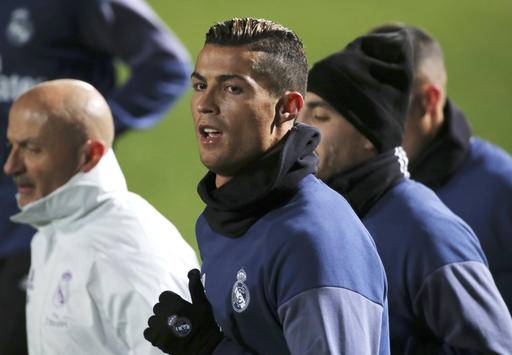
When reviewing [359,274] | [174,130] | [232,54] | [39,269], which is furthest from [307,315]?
[174,130]

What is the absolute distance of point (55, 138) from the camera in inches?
209

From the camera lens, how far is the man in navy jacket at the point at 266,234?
3764 millimetres

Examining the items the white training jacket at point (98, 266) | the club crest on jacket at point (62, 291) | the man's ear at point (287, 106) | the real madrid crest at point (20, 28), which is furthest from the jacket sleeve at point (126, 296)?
the real madrid crest at point (20, 28)

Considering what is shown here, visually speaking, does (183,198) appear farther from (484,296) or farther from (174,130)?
(484,296)

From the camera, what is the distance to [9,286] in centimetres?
671

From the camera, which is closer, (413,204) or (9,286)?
(413,204)

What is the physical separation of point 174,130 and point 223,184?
335 inches

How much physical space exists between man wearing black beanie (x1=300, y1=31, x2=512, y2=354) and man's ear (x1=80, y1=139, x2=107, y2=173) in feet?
2.34

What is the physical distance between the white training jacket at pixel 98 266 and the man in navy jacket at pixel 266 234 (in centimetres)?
56

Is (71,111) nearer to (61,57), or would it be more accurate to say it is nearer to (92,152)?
(92,152)

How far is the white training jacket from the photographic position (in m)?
4.81

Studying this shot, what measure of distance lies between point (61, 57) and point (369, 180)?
8.78 ft

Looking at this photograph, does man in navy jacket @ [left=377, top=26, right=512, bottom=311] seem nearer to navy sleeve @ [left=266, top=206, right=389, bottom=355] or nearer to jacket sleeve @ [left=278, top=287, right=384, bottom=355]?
Result: navy sleeve @ [left=266, top=206, right=389, bottom=355]

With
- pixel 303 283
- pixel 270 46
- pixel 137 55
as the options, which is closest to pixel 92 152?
pixel 270 46
